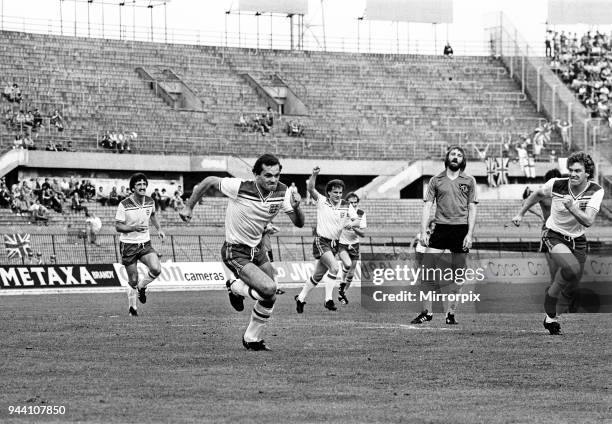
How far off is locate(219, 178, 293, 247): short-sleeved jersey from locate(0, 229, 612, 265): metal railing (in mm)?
24310

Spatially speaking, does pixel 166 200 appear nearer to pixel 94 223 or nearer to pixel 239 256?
pixel 94 223

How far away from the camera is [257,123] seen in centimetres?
5884

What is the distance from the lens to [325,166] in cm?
5731

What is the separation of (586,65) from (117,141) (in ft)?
96.0

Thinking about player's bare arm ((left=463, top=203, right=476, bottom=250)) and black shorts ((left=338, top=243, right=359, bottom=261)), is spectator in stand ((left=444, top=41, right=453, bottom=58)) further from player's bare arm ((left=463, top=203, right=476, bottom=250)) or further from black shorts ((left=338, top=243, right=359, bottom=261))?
player's bare arm ((left=463, top=203, right=476, bottom=250))

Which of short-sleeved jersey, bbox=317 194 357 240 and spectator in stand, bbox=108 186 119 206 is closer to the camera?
short-sleeved jersey, bbox=317 194 357 240

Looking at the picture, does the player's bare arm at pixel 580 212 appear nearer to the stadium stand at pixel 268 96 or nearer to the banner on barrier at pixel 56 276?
the banner on barrier at pixel 56 276

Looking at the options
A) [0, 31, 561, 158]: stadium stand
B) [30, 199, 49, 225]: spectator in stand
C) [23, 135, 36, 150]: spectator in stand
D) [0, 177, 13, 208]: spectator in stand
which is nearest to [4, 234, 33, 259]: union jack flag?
[30, 199, 49, 225]: spectator in stand

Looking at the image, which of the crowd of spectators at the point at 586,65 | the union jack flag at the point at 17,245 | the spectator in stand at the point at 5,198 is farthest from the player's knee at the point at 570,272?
the crowd of spectators at the point at 586,65

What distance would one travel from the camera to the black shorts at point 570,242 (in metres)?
15.8

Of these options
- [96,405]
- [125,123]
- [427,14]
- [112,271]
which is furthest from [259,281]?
[427,14]

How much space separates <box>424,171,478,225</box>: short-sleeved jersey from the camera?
17.3m

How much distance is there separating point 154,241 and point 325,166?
52.0 feet

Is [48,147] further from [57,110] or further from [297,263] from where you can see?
[297,263]
